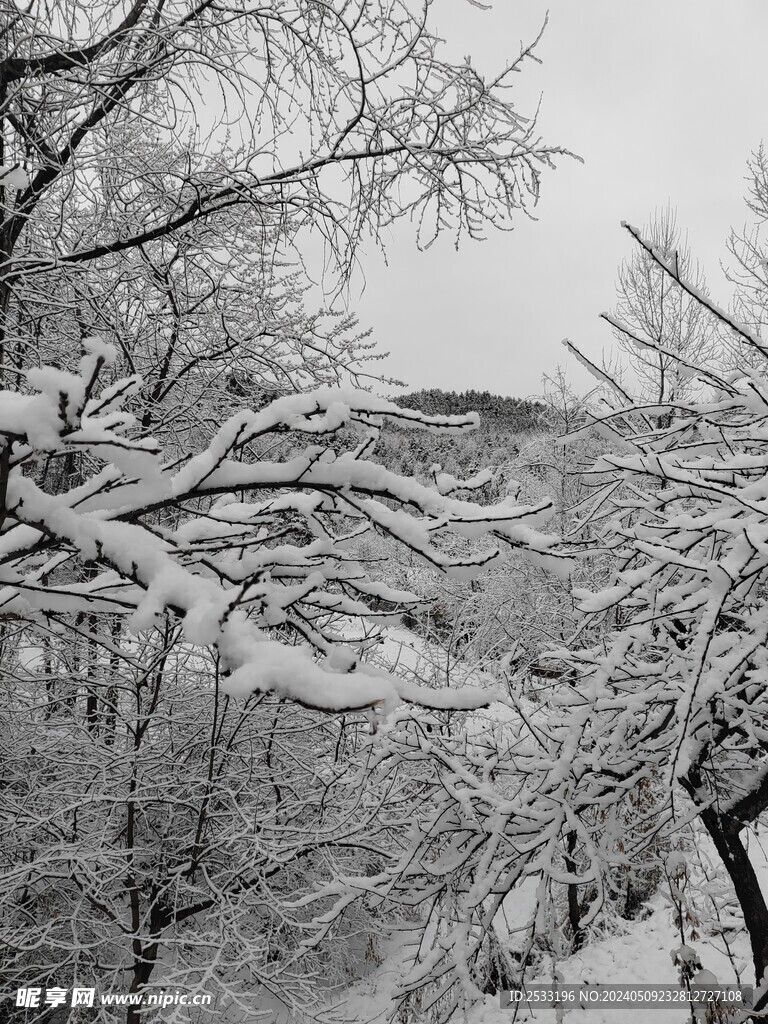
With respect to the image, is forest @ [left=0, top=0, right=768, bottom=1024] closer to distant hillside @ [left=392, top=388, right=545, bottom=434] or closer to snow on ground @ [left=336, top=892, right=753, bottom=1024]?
snow on ground @ [left=336, top=892, right=753, bottom=1024]

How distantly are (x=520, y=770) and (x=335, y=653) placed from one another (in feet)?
7.26

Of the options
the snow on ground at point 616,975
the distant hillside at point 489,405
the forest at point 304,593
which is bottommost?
the snow on ground at point 616,975

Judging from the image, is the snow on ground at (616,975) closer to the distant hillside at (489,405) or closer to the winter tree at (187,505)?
the winter tree at (187,505)

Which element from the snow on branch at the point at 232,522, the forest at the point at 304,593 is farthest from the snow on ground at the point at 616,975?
the snow on branch at the point at 232,522

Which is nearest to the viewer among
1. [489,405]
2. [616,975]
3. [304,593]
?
[304,593]

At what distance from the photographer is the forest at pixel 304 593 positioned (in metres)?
1.22

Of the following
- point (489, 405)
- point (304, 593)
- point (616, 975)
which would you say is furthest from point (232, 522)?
point (489, 405)

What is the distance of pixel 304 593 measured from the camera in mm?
1394

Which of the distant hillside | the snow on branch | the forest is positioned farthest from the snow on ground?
the distant hillside

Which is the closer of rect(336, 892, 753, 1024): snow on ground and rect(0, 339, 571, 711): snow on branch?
rect(0, 339, 571, 711): snow on branch

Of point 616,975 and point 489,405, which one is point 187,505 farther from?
point 489,405

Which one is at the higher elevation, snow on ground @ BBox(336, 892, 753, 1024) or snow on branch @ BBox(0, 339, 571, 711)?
snow on branch @ BBox(0, 339, 571, 711)

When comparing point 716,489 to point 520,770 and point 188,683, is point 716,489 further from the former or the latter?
point 188,683

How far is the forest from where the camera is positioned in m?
1.22
